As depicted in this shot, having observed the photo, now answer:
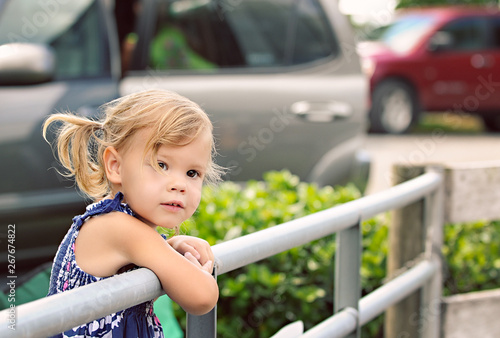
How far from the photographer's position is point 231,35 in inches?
172

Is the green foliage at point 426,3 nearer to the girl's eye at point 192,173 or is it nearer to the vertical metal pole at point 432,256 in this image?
the vertical metal pole at point 432,256

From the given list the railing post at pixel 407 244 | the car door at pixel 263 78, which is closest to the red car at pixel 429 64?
the car door at pixel 263 78

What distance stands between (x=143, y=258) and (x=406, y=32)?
1159cm

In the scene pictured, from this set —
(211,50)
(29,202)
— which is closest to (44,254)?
(29,202)

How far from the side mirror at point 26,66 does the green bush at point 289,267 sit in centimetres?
89

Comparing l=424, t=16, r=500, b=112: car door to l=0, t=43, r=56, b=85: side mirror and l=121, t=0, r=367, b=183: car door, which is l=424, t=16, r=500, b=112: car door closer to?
l=121, t=0, r=367, b=183: car door

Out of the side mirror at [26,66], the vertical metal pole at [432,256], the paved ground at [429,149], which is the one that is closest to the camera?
the vertical metal pole at [432,256]

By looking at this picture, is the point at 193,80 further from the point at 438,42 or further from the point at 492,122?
the point at 492,122

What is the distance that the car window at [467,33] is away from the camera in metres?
12.4

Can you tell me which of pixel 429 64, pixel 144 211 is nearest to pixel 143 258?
pixel 144 211

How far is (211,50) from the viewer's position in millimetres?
4355

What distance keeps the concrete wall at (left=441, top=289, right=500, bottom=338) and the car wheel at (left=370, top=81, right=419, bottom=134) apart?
9.48 meters

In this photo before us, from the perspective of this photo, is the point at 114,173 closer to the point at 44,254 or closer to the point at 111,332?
the point at 111,332

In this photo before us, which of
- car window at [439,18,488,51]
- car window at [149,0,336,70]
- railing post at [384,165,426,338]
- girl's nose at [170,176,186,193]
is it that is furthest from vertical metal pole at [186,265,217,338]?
car window at [439,18,488,51]
